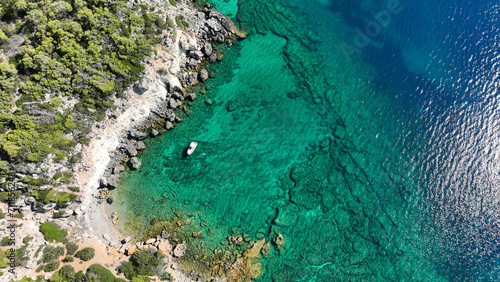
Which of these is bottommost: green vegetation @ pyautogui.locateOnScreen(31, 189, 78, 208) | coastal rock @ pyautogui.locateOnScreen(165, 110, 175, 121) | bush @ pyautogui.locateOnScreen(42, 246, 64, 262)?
bush @ pyautogui.locateOnScreen(42, 246, 64, 262)

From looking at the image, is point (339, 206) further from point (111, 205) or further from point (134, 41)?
point (134, 41)

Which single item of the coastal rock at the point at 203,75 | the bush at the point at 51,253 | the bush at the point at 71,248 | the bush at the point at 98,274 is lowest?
the bush at the point at 51,253

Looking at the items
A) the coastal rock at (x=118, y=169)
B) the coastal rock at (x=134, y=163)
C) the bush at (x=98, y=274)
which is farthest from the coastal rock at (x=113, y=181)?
the bush at (x=98, y=274)

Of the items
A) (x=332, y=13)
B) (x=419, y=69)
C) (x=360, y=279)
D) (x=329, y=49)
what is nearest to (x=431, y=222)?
(x=360, y=279)

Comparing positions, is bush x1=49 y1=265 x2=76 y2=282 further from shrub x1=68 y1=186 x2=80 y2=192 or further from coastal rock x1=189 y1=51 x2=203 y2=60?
coastal rock x1=189 y1=51 x2=203 y2=60

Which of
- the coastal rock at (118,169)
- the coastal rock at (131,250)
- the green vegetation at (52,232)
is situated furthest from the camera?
the coastal rock at (118,169)

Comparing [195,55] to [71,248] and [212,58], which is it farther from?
[71,248]

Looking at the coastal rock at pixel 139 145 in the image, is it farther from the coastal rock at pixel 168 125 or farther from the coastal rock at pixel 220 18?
the coastal rock at pixel 220 18

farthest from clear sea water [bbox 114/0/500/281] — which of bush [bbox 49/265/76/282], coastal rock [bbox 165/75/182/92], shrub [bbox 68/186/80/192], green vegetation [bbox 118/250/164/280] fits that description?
bush [bbox 49/265/76/282]
